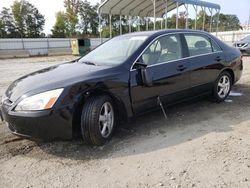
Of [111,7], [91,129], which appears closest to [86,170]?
[91,129]

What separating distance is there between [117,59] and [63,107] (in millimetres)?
1266

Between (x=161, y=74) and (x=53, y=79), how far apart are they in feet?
5.45

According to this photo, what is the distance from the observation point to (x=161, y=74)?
3.92 m

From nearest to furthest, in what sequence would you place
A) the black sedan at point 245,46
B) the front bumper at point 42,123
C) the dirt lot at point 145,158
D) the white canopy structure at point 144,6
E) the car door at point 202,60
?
the dirt lot at point 145,158 < the front bumper at point 42,123 < the car door at point 202,60 < the black sedan at point 245,46 < the white canopy structure at point 144,6

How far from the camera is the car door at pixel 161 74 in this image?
12.0 feet

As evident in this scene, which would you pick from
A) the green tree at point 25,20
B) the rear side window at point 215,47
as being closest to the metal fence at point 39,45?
the rear side window at point 215,47

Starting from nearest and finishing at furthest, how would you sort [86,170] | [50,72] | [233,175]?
[233,175], [86,170], [50,72]

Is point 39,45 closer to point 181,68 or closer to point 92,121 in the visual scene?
point 181,68

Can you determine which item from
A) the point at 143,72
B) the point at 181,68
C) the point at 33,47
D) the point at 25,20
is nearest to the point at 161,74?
the point at 143,72

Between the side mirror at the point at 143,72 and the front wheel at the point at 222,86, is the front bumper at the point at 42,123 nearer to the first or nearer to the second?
the side mirror at the point at 143,72

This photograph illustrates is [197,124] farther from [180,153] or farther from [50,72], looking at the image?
[50,72]

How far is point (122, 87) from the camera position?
3467mm

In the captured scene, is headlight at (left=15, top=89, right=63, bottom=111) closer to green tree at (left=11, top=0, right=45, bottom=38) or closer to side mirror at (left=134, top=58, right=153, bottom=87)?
side mirror at (left=134, top=58, right=153, bottom=87)

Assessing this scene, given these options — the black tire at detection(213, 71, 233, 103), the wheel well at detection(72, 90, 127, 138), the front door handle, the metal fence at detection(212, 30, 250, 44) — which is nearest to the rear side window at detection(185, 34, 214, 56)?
the front door handle
